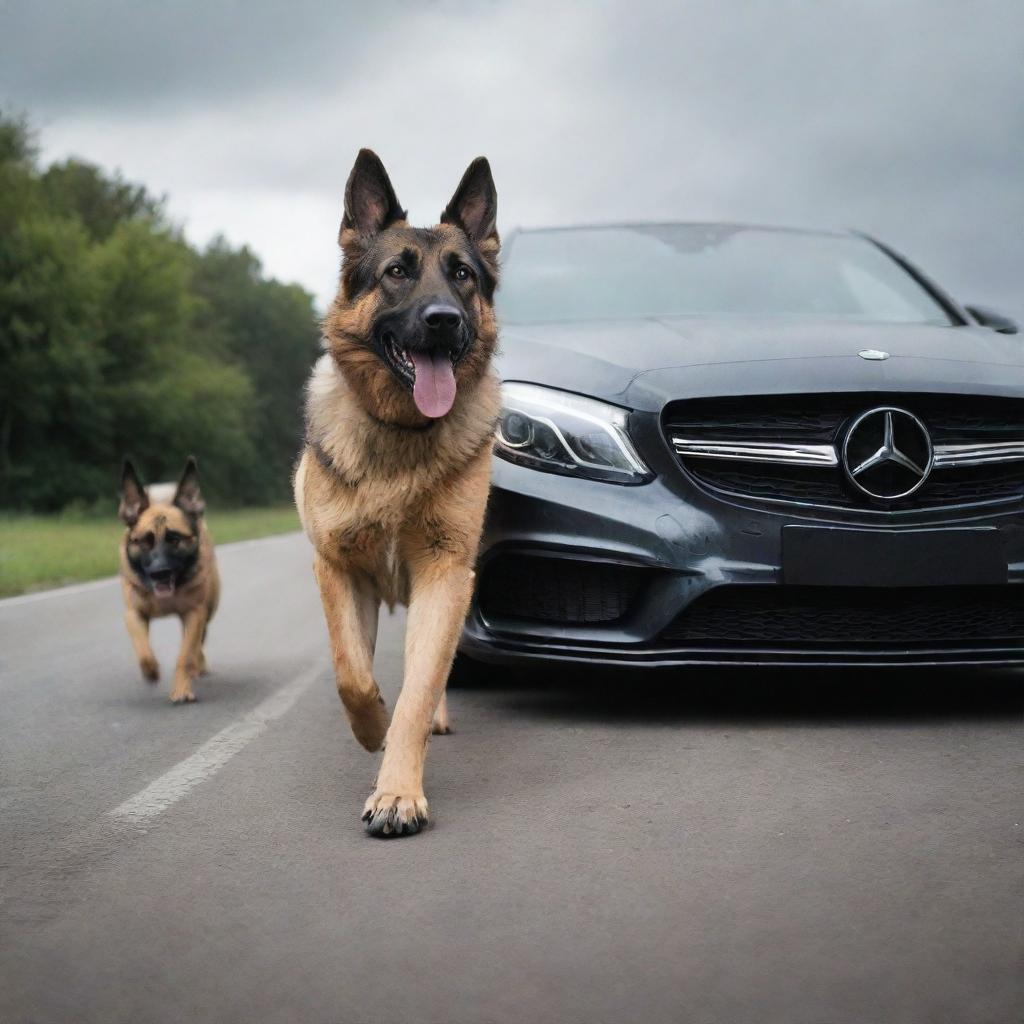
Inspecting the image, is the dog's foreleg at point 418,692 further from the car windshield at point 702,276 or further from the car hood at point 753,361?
the car windshield at point 702,276

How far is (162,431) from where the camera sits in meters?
53.2

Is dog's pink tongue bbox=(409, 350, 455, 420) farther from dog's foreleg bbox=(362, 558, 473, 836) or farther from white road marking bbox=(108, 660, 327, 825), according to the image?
white road marking bbox=(108, 660, 327, 825)

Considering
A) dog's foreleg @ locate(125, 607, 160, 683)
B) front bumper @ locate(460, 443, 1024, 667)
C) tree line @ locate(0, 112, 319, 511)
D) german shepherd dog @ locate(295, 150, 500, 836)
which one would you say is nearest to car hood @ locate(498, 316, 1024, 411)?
front bumper @ locate(460, 443, 1024, 667)

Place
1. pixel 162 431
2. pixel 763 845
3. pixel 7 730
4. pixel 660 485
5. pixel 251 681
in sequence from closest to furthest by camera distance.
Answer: pixel 763 845
pixel 660 485
pixel 7 730
pixel 251 681
pixel 162 431

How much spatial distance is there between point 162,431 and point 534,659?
49824mm

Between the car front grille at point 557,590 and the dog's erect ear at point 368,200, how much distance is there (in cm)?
127

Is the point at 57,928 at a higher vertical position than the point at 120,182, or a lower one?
lower

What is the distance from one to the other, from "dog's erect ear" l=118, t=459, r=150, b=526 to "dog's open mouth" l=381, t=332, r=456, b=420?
3489 mm

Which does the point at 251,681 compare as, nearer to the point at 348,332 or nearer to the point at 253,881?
the point at 348,332

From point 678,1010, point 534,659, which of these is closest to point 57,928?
point 678,1010

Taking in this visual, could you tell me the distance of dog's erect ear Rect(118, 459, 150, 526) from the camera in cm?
792

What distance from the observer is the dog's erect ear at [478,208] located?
518 centimetres

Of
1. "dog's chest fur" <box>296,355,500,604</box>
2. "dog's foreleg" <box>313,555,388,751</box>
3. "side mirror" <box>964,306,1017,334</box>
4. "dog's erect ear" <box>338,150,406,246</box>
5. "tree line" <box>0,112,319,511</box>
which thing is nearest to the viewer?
"dog's foreleg" <box>313,555,388,751</box>

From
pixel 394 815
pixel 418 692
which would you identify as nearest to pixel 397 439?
pixel 418 692
